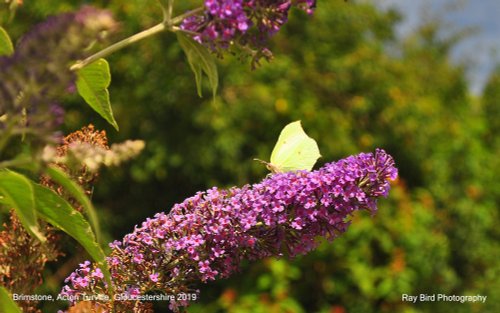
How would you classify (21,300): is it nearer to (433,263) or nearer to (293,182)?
(293,182)

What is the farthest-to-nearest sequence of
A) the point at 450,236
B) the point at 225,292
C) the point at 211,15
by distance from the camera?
the point at 450,236
the point at 225,292
the point at 211,15

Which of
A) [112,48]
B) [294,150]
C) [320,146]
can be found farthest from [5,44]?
[320,146]

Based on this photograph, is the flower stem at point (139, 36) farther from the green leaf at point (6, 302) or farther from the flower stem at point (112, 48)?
the green leaf at point (6, 302)

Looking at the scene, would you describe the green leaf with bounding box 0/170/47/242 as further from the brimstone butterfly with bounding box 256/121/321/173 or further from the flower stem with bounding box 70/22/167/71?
the brimstone butterfly with bounding box 256/121/321/173

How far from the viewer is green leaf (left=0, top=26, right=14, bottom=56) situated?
1.53 meters

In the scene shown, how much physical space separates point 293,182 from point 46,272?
187 inches

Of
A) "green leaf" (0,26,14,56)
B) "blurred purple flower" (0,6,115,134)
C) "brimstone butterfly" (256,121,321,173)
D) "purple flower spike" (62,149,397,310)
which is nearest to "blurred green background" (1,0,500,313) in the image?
"brimstone butterfly" (256,121,321,173)

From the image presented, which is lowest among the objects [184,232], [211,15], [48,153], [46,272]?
[48,153]

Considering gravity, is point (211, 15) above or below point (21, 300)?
above

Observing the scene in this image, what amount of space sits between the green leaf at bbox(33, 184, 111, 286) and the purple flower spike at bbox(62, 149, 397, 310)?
0.30 metres

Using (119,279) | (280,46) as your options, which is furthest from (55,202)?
(280,46)

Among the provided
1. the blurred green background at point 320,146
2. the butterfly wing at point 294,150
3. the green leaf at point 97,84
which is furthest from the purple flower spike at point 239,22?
the blurred green background at point 320,146

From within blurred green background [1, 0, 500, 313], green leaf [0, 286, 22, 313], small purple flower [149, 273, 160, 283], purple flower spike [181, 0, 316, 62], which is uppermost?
blurred green background [1, 0, 500, 313]

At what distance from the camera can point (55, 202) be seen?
5.26ft
